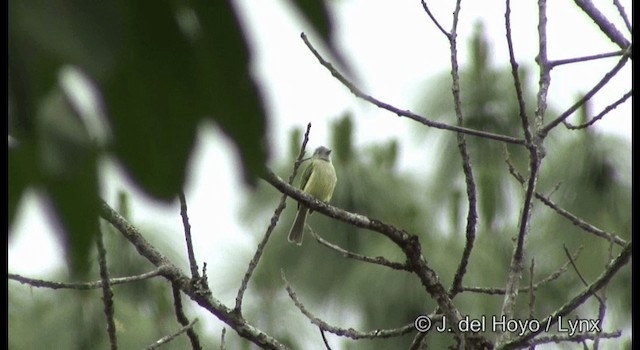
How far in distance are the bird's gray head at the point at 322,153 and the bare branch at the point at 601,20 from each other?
440 cm

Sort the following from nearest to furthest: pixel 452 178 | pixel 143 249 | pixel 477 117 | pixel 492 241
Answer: pixel 143 249, pixel 477 117, pixel 492 241, pixel 452 178

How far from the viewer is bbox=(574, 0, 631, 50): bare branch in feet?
8.82

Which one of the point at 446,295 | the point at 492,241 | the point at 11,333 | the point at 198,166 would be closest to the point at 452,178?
the point at 492,241

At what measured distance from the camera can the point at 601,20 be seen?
2719mm

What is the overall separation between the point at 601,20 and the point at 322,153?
4.59 meters

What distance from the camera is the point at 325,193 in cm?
671

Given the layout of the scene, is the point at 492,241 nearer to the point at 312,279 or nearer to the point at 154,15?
the point at 312,279

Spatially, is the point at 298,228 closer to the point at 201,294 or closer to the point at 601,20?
the point at 201,294

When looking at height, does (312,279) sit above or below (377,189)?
below

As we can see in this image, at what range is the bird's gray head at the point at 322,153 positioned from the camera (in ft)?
23.4

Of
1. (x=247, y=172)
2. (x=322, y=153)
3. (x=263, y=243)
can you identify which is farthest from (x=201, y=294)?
(x=322, y=153)

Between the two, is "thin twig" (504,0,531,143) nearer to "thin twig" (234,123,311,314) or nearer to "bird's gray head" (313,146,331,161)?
"thin twig" (234,123,311,314)

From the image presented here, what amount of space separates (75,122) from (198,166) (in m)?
0.06

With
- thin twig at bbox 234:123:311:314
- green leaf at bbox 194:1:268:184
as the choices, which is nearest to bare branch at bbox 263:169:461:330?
thin twig at bbox 234:123:311:314
